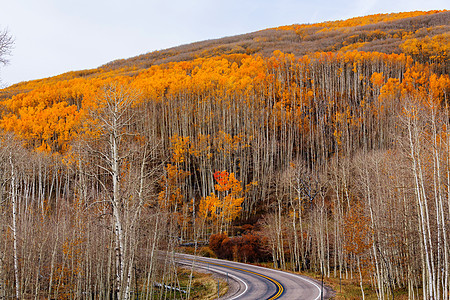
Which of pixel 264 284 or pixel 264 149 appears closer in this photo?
pixel 264 284

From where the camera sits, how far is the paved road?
71.3ft

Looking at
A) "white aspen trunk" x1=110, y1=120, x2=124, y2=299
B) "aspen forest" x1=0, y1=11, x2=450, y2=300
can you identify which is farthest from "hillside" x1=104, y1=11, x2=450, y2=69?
"white aspen trunk" x1=110, y1=120, x2=124, y2=299

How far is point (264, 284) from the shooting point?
80.7 feet

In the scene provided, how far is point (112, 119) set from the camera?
11.8 metres

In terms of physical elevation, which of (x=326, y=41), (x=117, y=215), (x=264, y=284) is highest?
(x=326, y=41)

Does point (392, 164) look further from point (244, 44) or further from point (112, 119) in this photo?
point (244, 44)

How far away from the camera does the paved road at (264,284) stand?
21.7 meters

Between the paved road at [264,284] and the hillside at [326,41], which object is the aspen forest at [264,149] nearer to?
the paved road at [264,284]

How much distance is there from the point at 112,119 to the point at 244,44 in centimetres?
15297

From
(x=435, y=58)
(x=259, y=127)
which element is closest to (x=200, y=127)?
(x=259, y=127)

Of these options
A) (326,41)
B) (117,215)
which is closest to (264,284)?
(117,215)

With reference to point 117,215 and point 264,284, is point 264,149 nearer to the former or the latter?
point 264,284

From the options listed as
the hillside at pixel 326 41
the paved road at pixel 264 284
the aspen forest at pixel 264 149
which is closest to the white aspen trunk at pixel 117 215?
the paved road at pixel 264 284

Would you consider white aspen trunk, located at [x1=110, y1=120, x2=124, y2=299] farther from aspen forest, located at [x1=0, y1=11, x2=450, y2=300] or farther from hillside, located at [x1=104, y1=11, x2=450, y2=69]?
hillside, located at [x1=104, y1=11, x2=450, y2=69]
